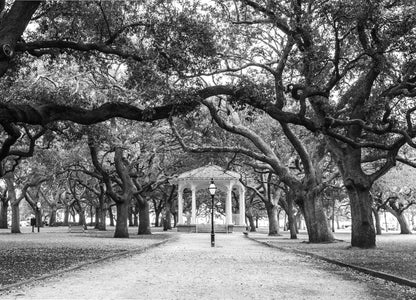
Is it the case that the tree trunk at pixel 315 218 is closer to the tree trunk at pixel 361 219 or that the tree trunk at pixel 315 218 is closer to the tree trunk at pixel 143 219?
the tree trunk at pixel 361 219

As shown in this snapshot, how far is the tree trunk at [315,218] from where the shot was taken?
966 inches

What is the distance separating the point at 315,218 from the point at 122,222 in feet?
45.9

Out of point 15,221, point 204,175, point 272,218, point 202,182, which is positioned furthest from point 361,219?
point 15,221

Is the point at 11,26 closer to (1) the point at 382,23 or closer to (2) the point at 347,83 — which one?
(1) the point at 382,23

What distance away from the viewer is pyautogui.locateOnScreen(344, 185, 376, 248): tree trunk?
19.6 meters

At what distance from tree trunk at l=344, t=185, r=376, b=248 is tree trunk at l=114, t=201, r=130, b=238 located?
17052mm

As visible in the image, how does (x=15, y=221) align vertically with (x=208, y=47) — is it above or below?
below

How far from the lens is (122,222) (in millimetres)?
32281

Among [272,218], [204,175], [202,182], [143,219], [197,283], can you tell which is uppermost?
[204,175]

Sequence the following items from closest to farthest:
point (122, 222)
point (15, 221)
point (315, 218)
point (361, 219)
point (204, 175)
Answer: point (361, 219), point (315, 218), point (122, 222), point (15, 221), point (204, 175)

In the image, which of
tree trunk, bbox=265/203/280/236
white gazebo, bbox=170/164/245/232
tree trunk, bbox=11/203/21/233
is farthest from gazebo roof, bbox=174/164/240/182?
tree trunk, bbox=11/203/21/233

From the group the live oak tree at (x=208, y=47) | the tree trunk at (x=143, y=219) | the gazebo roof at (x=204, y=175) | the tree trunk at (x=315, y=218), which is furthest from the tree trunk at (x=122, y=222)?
the live oak tree at (x=208, y=47)

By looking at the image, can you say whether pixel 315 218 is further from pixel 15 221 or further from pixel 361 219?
pixel 15 221

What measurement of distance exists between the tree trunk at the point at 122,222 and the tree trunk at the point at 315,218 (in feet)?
43.0
